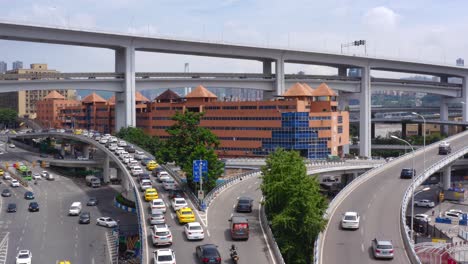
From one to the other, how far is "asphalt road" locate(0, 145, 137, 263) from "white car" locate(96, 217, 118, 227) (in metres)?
0.58

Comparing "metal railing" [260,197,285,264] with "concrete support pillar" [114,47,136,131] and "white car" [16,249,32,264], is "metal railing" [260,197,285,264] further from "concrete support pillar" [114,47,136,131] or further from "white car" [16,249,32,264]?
"concrete support pillar" [114,47,136,131]

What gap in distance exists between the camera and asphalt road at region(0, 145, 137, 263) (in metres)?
44.6

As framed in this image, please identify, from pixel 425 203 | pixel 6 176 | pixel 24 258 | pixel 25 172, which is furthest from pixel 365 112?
pixel 24 258

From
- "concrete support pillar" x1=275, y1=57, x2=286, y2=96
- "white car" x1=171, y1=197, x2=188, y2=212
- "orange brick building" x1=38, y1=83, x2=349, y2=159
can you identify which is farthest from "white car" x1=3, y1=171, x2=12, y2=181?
"white car" x1=171, y1=197, x2=188, y2=212

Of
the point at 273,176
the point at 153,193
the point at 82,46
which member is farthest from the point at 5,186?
the point at 273,176

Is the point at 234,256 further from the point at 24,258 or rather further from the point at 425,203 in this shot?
the point at 425,203

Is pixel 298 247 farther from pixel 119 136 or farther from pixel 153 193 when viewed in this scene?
pixel 119 136

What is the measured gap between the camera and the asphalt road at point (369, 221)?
29.4 m

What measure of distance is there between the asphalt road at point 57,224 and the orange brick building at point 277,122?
22.4 meters

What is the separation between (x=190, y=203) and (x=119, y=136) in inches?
1936

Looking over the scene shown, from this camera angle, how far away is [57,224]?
182 feet

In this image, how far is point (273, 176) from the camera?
37.5 metres

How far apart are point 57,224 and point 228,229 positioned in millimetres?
27334

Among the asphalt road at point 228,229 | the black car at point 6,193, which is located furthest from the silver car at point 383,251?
the black car at point 6,193
